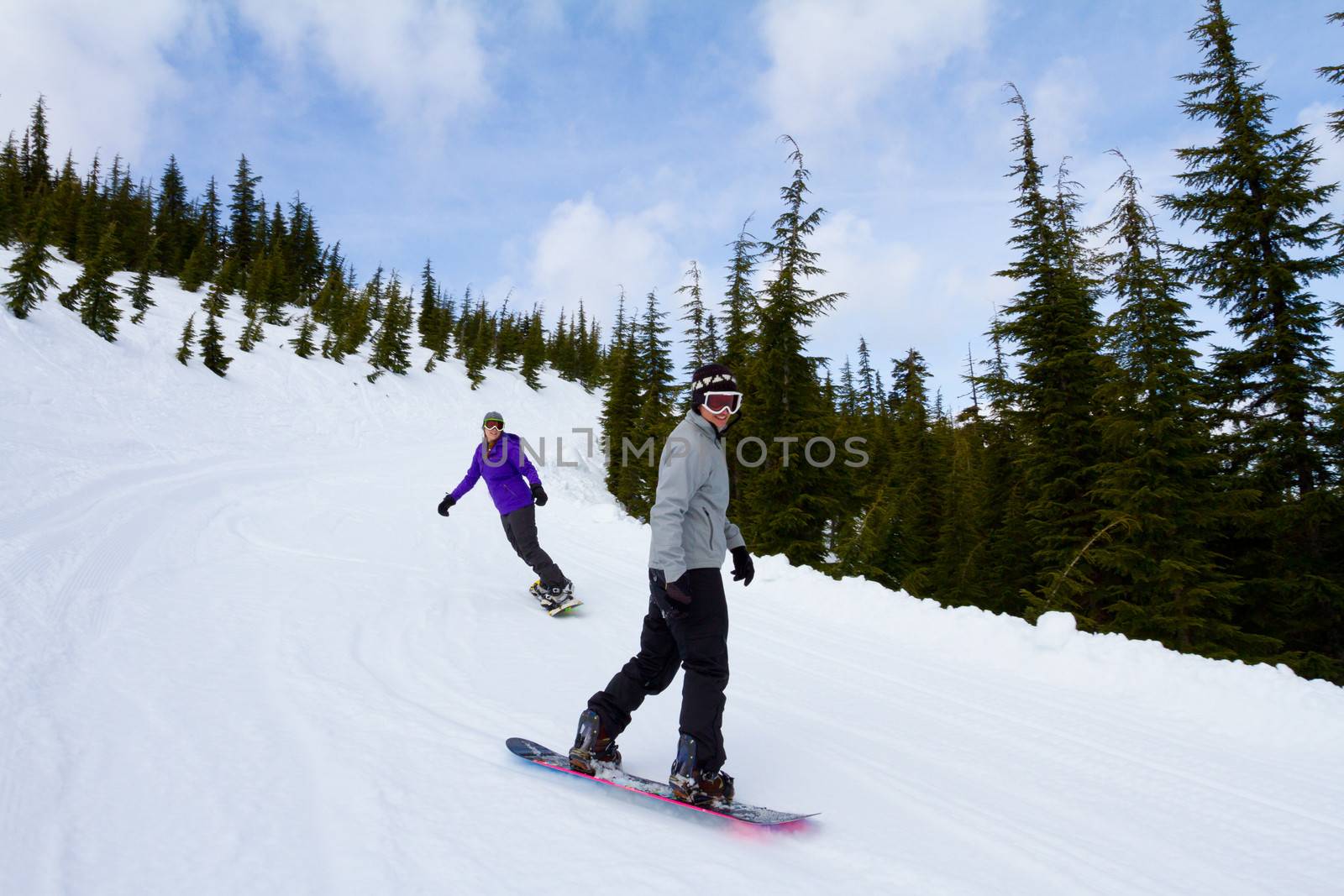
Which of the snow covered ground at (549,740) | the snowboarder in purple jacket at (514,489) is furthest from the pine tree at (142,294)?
the snowboarder in purple jacket at (514,489)

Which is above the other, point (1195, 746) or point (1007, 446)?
point (1007, 446)

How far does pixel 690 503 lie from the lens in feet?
10.1

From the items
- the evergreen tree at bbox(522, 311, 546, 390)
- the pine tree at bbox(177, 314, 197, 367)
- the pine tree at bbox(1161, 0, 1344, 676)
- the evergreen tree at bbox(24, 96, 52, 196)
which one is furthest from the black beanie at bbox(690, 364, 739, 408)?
the evergreen tree at bbox(24, 96, 52, 196)

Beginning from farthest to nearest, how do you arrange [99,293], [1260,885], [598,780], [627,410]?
1. [627,410]
2. [99,293]
3. [598,780]
4. [1260,885]

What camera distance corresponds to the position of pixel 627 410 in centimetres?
3625

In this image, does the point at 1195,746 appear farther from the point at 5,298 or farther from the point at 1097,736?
the point at 5,298

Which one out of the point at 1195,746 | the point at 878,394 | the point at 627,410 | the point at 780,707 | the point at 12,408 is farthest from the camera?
the point at 878,394

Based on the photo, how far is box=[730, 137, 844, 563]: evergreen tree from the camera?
1591cm

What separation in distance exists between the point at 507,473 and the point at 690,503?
161 inches

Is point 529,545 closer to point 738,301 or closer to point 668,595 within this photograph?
point 668,595

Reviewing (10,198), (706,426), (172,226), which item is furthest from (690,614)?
(172,226)

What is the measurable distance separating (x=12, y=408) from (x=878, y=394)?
63.0 metres

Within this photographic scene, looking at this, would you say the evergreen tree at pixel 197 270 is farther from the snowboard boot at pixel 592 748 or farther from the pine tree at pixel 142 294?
the snowboard boot at pixel 592 748

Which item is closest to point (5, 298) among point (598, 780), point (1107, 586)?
point (598, 780)
